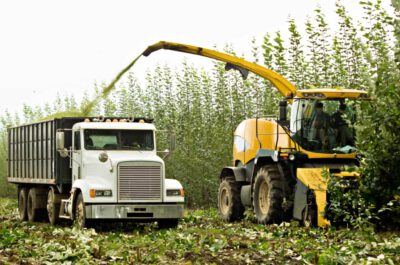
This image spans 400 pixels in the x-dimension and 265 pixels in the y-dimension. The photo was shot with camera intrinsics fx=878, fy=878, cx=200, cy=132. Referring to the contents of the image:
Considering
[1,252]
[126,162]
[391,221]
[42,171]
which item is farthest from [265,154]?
[1,252]

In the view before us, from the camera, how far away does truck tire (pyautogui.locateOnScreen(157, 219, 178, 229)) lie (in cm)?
2141

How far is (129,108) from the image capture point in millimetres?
38625

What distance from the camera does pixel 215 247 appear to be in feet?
49.7

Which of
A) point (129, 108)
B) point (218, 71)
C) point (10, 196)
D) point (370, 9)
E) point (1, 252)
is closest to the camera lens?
point (1, 252)

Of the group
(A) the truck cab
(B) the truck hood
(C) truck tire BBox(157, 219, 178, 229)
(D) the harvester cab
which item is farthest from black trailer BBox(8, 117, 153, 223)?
(D) the harvester cab

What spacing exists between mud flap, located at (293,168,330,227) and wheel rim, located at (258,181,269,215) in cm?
149

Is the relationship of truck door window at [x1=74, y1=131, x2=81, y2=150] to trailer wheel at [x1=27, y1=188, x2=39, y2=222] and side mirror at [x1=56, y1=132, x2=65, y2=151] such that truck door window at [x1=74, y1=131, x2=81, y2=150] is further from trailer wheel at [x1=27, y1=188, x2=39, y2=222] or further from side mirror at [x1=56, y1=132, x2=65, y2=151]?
trailer wheel at [x1=27, y1=188, x2=39, y2=222]

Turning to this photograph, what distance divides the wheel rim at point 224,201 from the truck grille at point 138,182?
3978 mm

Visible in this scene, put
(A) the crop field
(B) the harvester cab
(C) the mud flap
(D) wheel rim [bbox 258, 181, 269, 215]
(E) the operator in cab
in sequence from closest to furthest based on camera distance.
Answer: (A) the crop field → (C) the mud flap → (B) the harvester cab → (E) the operator in cab → (D) wheel rim [bbox 258, 181, 269, 215]

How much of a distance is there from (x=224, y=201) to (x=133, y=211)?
4.85 metres

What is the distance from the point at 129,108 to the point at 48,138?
14973mm

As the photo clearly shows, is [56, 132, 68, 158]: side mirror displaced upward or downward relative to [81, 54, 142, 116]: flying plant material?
downward

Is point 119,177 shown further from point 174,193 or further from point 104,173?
point 174,193

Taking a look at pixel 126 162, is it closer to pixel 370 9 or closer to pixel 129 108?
pixel 370 9
